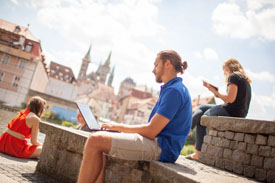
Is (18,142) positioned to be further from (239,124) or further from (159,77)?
(239,124)

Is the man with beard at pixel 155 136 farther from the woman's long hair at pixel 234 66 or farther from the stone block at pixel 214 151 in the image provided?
the woman's long hair at pixel 234 66

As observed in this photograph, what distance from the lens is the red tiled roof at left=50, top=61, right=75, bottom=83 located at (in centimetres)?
6620

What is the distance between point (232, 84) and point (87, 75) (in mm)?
122286

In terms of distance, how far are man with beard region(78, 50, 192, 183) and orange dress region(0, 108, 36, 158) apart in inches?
98.9

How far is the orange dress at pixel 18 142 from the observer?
412cm

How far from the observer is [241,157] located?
140 inches

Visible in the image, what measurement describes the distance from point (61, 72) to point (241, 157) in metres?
70.1

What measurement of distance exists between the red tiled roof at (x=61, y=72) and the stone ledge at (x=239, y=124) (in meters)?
66.2

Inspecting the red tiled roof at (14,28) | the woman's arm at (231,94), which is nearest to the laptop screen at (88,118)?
the woman's arm at (231,94)

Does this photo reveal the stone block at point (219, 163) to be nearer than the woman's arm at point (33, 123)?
Yes

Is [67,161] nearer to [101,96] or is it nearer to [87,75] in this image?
[101,96]

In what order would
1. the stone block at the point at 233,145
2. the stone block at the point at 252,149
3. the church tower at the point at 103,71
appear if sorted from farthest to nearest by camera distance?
the church tower at the point at 103,71, the stone block at the point at 233,145, the stone block at the point at 252,149

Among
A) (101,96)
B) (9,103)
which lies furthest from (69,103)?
(101,96)

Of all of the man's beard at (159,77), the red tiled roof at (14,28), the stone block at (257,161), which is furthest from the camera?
the red tiled roof at (14,28)
